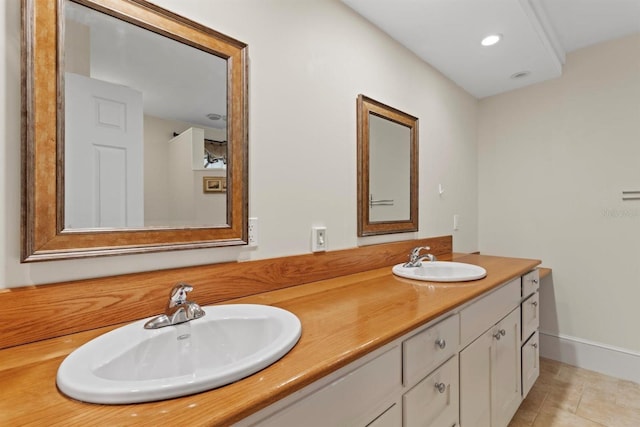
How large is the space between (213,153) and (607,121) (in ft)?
9.04

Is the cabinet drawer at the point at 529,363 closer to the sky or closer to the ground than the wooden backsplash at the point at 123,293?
closer to the ground

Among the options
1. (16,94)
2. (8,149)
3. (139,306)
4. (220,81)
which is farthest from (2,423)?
(220,81)

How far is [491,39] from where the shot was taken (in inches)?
77.1

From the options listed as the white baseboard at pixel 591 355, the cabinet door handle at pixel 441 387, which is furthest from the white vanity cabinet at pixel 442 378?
the white baseboard at pixel 591 355

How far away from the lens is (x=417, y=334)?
0.98 meters

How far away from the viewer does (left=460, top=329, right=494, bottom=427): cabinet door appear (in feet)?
4.05

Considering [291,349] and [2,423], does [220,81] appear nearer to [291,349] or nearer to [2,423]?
[291,349]

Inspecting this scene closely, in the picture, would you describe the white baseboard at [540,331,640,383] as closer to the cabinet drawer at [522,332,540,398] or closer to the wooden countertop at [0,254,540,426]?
the cabinet drawer at [522,332,540,398]

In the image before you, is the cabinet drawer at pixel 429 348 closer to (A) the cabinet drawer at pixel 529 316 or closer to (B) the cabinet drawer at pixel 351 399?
(B) the cabinet drawer at pixel 351 399

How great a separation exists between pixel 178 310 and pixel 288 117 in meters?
0.89

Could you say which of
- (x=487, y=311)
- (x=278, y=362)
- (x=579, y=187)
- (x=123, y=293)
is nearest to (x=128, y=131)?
(x=123, y=293)

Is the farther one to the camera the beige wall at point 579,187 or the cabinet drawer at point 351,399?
the beige wall at point 579,187

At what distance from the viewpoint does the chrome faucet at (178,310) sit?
34.3 inches

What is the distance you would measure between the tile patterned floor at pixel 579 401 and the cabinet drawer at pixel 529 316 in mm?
471
